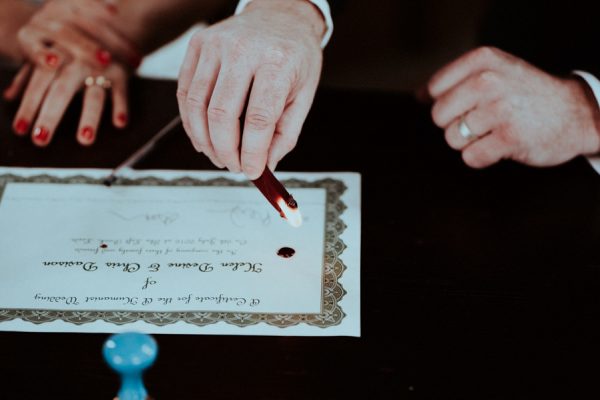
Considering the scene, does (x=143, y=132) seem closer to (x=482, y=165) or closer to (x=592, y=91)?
(x=482, y=165)

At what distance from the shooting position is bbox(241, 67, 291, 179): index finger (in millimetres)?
738

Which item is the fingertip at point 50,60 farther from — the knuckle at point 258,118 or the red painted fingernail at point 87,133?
the knuckle at point 258,118

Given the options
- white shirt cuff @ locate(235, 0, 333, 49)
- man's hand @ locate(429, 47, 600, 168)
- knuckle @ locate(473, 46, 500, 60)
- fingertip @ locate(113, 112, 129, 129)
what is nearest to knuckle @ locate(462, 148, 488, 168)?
man's hand @ locate(429, 47, 600, 168)

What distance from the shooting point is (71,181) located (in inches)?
35.0

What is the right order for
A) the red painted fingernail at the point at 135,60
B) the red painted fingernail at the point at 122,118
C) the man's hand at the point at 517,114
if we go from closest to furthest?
the man's hand at the point at 517,114, the red painted fingernail at the point at 122,118, the red painted fingernail at the point at 135,60

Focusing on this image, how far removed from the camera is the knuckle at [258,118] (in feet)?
2.41

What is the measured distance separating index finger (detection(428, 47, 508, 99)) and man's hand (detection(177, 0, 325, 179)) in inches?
7.7

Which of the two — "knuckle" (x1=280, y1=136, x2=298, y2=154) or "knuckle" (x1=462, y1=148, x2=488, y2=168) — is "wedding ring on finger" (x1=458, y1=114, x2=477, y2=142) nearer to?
"knuckle" (x1=462, y1=148, x2=488, y2=168)

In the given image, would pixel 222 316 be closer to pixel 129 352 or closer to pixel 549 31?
pixel 129 352

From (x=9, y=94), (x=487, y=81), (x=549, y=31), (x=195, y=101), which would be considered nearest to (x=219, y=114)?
(x=195, y=101)

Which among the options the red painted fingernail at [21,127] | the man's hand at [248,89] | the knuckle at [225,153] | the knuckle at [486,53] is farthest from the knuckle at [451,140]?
the red painted fingernail at [21,127]

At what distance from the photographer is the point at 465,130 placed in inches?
36.0

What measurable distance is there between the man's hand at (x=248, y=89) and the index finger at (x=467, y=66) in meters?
0.19

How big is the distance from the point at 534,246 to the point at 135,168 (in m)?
0.50
